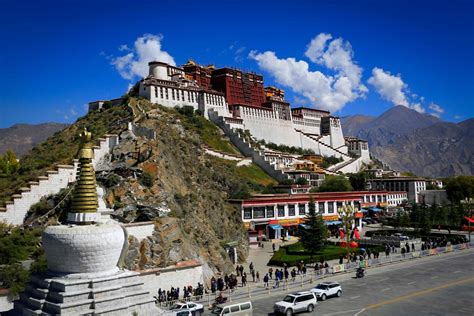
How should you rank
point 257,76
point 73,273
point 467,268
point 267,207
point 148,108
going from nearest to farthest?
1. point 73,273
2. point 467,268
3. point 267,207
4. point 148,108
5. point 257,76

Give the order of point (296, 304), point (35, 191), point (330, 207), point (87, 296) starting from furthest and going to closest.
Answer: point (330, 207) → point (35, 191) → point (296, 304) → point (87, 296)

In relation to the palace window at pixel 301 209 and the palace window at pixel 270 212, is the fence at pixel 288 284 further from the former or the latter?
the palace window at pixel 301 209

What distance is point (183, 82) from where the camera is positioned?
307 feet

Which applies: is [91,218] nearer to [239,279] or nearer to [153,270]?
[153,270]

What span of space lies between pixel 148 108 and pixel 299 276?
165 ft

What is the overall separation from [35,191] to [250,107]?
233ft

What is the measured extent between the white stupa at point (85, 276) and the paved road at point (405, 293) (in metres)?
9.96

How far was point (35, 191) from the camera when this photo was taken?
37.4 metres

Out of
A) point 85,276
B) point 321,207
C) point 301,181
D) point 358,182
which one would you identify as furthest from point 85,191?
point 358,182

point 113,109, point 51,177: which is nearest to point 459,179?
point 113,109

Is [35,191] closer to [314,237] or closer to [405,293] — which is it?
[314,237]

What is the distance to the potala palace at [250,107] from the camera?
297ft

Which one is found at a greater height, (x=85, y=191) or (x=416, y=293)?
(x=85, y=191)

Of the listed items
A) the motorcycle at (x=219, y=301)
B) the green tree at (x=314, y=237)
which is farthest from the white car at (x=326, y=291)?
the green tree at (x=314, y=237)
